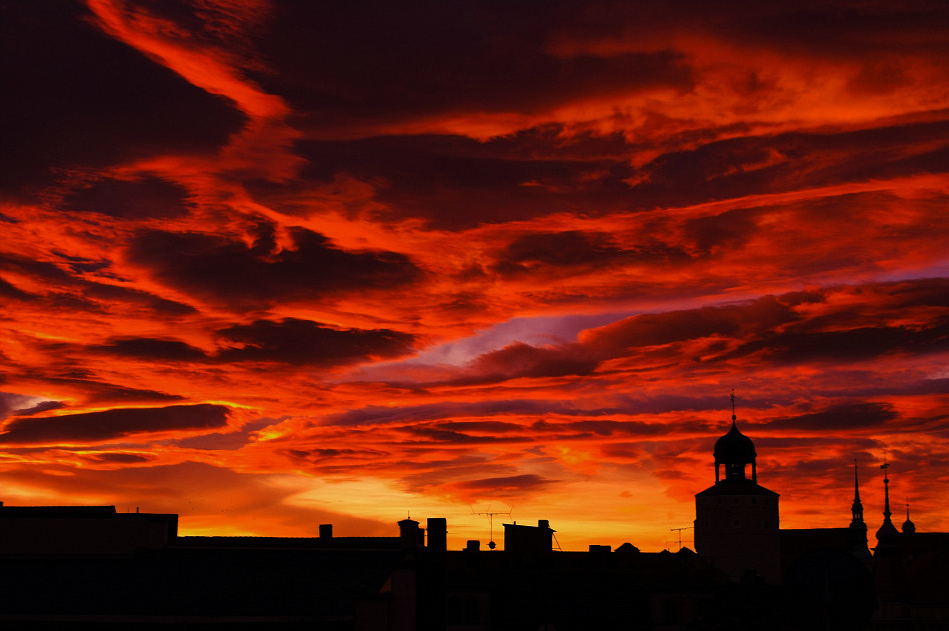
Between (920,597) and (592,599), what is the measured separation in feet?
329

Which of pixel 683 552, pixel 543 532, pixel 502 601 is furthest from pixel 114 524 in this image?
pixel 683 552

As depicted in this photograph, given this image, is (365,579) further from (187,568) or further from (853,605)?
(853,605)

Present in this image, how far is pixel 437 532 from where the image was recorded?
84812 mm

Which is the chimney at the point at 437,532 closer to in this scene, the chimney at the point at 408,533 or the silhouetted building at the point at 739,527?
the chimney at the point at 408,533

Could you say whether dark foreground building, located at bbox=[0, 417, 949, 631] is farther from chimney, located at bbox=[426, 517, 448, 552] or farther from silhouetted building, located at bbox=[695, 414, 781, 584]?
silhouetted building, located at bbox=[695, 414, 781, 584]

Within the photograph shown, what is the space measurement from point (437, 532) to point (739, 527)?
107784 mm

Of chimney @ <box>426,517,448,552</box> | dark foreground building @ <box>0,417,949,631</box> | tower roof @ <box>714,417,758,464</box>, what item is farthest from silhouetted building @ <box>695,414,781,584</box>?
chimney @ <box>426,517,448,552</box>

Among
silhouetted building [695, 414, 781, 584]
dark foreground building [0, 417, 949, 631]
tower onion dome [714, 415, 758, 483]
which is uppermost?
tower onion dome [714, 415, 758, 483]

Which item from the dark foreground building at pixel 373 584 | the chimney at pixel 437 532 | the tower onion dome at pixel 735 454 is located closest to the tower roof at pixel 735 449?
the tower onion dome at pixel 735 454

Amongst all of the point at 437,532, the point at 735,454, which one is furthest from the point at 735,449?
the point at 437,532

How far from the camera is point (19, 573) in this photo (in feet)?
256

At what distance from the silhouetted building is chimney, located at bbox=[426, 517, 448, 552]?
10587 cm

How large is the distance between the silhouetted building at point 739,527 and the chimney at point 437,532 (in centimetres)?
10587

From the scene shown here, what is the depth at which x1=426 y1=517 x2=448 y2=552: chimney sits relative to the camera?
84.2 m
